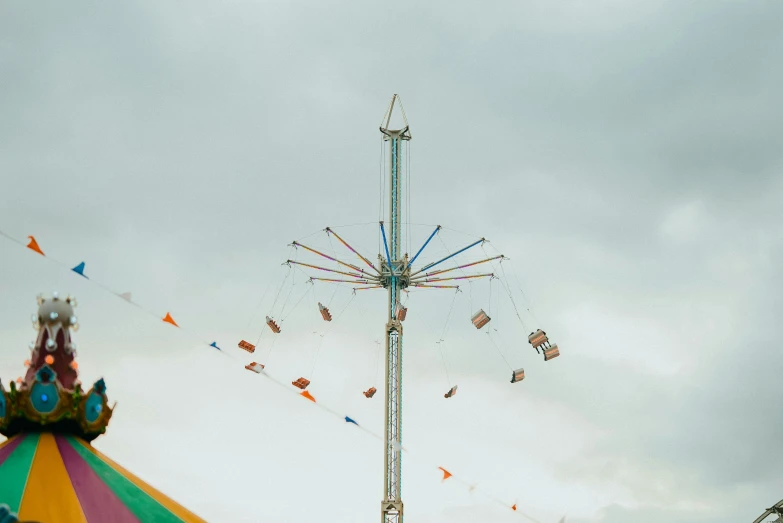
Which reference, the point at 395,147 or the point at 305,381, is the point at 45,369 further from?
the point at 395,147

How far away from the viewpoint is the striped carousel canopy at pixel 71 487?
16766mm

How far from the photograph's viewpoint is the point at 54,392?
18703 mm

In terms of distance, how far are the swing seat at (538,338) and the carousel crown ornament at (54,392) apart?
1060 centimetres

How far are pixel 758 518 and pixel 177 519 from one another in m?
24.2

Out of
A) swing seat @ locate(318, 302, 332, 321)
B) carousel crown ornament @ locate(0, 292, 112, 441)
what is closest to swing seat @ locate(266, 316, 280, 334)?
swing seat @ locate(318, 302, 332, 321)

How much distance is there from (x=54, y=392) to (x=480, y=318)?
11598mm

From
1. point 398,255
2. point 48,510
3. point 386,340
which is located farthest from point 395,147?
point 48,510

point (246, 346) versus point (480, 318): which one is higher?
point (480, 318)

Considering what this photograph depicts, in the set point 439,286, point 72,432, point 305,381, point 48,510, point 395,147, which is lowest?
point 48,510

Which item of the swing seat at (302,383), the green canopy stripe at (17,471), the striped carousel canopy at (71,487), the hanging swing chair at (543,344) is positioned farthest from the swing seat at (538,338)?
the green canopy stripe at (17,471)

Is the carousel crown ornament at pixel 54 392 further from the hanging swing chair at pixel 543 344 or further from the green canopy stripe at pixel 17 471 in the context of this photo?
the hanging swing chair at pixel 543 344

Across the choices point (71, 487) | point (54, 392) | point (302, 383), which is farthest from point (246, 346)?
point (71, 487)

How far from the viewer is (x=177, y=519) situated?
720 inches

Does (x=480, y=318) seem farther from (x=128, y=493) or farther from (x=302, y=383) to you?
(x=128, y=493)
